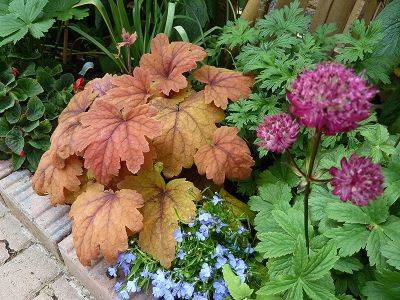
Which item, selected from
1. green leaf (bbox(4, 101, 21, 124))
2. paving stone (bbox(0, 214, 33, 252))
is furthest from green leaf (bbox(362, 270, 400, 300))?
green leaf (bbox(4, 101, 21, 124))

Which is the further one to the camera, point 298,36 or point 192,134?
point 298,36

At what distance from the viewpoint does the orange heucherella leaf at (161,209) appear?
1.63 m

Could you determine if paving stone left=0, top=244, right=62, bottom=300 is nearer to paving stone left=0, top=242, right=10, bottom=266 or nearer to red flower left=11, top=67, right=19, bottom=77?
paving stone left=0, top=242, right=10, bottom=266

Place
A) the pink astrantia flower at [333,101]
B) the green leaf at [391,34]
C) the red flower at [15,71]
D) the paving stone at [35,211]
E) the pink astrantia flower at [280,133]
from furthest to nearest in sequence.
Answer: the red flower at [15,71] < the paving stone at [35,211] < the green leaf at [391,34] < the pink astrantia flower at [280,133] < the pink astrantia flower at [333,101]

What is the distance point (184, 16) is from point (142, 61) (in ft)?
1.69

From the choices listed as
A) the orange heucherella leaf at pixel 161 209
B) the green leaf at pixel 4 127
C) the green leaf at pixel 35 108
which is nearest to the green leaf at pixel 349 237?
the orange heucherella leaf at pixel 161 209

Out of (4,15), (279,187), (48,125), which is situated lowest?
(48,125)

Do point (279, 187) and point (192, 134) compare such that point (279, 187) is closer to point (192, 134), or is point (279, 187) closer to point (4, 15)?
point (192, 134)

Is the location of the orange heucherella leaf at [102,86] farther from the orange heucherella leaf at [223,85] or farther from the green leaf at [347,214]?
the green leaf at [347,214]

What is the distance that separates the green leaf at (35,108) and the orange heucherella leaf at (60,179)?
404 mm

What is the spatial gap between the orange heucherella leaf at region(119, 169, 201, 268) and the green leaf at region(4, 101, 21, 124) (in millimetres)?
835

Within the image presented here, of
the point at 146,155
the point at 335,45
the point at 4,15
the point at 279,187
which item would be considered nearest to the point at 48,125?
the point at 4,15

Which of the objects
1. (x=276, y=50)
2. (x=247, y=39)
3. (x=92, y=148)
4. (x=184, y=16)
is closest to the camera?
(x=92, y=148)

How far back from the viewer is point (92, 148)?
164 centimetres
